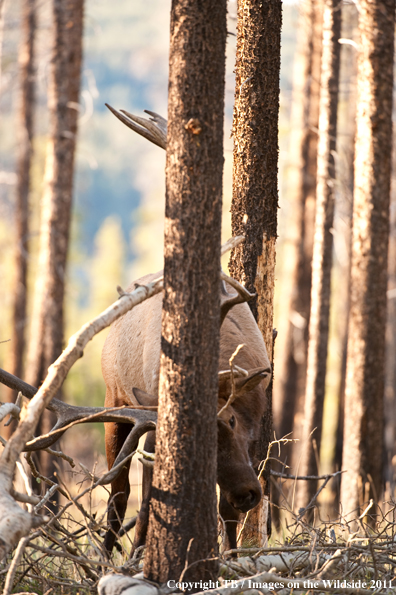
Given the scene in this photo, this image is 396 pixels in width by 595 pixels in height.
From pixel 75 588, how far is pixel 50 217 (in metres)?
8.46

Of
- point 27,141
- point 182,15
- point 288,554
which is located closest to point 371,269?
point 288,554

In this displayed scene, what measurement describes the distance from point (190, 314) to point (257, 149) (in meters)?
2.17

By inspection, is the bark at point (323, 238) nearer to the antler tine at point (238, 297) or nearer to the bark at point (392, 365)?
the antler tine at point (238, 297)

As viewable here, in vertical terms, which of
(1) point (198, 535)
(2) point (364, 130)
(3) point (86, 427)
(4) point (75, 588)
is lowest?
(3) point (86, 427)

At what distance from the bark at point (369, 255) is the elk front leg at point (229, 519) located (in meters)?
3.81

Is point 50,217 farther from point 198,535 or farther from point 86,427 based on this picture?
point 86,427

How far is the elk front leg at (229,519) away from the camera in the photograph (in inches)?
154

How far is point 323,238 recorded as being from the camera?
30.9 ft

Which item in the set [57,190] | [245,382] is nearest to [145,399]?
[245,382]

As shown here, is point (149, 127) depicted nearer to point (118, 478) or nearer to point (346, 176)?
point (118, 478)

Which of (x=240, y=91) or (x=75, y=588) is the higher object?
(x=240, y=91)

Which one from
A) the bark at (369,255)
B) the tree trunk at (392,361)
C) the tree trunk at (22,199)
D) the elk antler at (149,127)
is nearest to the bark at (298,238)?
the tree trunk at (392,361)

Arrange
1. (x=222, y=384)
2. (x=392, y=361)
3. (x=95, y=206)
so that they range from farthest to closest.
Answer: (x=95, y=206), (x=392, y=361), (x=222, y=384)

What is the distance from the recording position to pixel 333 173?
1028 cm
